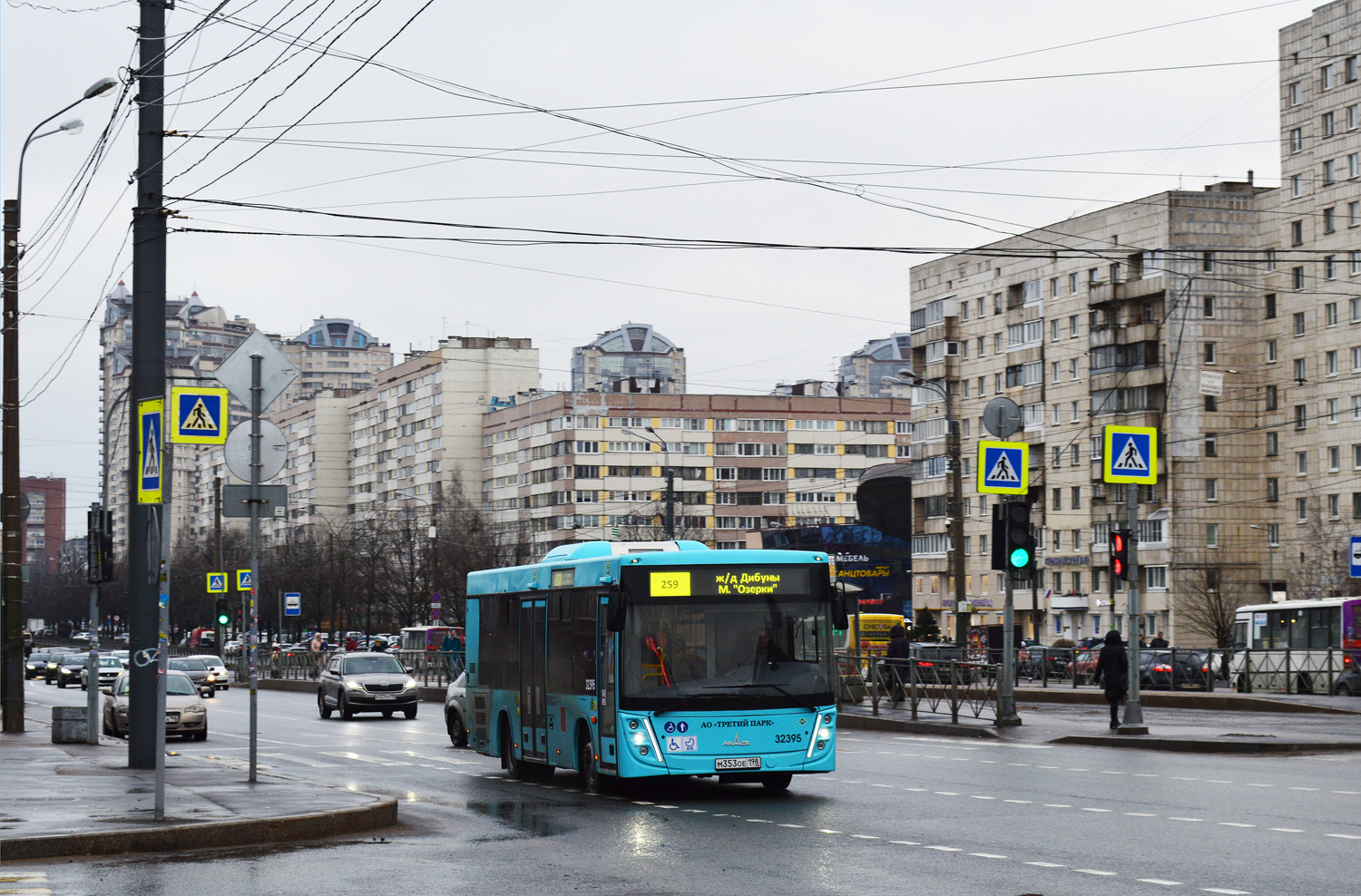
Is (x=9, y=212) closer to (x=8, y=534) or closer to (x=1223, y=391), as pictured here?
(x=8, y=534)

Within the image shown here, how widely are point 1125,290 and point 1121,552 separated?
67166 millimetres

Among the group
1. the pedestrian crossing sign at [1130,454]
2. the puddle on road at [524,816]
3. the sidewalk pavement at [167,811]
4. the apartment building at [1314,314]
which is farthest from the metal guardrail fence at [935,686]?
the apartment building at [1314,314]

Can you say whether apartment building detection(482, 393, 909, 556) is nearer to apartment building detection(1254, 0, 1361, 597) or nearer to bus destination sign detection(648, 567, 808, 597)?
apartment building detection(1254, 0, 1361, 597)

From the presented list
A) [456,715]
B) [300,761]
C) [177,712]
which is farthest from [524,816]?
[177,712]

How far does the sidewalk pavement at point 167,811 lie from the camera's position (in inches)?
540

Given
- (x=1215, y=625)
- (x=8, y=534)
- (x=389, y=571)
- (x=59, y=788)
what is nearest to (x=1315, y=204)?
(x=1215, y=625)

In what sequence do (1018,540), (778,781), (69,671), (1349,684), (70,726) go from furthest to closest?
(69,671) < (1349,684) < (70,726) < (1018,540) < (778,781)

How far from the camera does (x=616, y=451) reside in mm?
149625

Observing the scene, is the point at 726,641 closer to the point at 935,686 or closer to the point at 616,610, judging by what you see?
the point at 616,610

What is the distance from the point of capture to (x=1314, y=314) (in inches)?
3501

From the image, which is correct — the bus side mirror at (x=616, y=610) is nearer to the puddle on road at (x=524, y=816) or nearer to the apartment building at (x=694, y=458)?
the puddle on road at (x=524, y=816)

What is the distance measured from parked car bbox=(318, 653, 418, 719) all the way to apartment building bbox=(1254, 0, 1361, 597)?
173ft

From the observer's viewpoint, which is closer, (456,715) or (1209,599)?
(456,715)

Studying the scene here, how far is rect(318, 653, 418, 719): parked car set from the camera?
136 ft
